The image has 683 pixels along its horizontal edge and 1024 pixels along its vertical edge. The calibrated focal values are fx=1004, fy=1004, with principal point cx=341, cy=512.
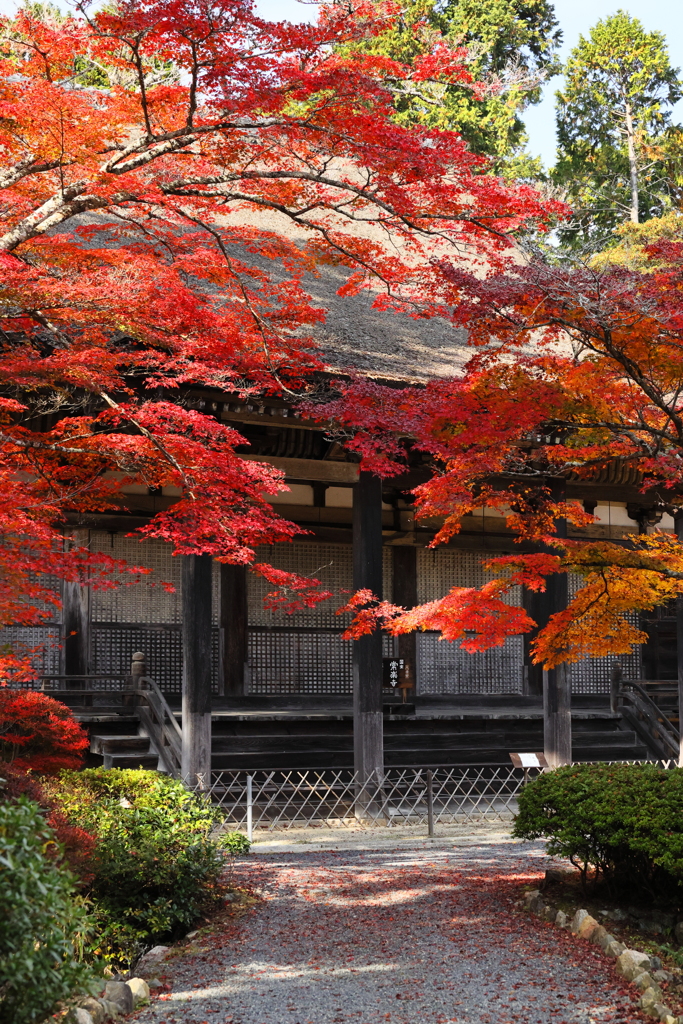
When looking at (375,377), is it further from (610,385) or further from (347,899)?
(347,899)

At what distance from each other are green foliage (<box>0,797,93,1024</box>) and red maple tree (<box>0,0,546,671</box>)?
4648 millimetres

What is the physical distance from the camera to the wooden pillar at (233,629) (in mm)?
16375

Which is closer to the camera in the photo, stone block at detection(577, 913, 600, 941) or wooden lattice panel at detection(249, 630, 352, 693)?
stone block at detection(577, 913, 600, 941)

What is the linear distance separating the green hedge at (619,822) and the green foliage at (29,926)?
450 centimetres

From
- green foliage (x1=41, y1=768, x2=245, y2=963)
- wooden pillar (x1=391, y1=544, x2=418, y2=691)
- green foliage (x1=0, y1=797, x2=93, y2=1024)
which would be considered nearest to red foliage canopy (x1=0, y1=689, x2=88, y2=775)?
green foliage (x1=41, y1=768, x2=245, y2=963)

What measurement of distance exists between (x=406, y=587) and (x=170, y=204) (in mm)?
9970

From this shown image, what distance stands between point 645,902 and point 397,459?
752 centimetres

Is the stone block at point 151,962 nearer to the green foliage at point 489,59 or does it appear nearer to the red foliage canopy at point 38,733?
the red foliage canopy at point 38,733

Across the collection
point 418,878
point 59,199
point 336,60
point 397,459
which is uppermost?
point 336,60

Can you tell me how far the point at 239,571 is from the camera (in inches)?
655

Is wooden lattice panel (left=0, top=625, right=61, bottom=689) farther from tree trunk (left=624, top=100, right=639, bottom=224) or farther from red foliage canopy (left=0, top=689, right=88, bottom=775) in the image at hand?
tree trunk (left=624, top=100, right=639, bottom=224)

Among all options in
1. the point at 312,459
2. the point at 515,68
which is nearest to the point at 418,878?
the point at 312,459

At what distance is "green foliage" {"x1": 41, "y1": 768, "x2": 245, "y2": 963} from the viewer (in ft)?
24.6

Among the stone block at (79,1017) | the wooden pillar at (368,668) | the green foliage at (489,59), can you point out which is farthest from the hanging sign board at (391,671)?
the green foliage at (489,59)
